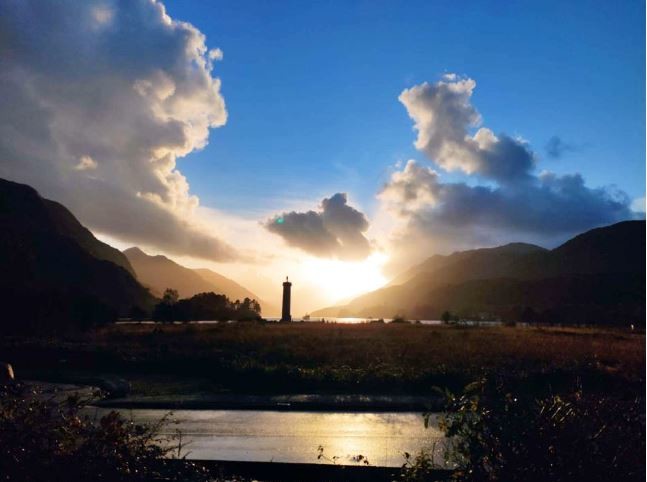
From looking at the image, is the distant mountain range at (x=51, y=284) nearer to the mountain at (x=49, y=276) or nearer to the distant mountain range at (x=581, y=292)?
the mountain at (x=49, y=276)

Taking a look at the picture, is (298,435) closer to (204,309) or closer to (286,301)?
(286,301)

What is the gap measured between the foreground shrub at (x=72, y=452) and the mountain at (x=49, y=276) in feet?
84.4

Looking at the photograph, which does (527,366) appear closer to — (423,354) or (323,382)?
(423,354)

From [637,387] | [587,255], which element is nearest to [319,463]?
[637,387]

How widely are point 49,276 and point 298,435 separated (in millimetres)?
141468

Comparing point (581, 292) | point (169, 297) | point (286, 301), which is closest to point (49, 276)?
point (169, 297)

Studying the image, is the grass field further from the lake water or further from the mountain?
the mountain

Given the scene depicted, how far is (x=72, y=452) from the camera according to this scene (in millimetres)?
5289

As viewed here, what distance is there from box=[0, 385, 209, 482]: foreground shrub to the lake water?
3.95ft

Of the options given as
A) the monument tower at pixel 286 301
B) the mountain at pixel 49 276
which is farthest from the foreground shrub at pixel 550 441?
the monument tower at pixel 286 301

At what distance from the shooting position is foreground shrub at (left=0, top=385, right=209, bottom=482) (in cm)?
513

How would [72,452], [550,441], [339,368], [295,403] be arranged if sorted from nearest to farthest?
[550,441] → [72,452] → [295,403] → [339,368]

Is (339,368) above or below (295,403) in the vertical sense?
above

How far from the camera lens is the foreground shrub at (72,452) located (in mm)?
5129
